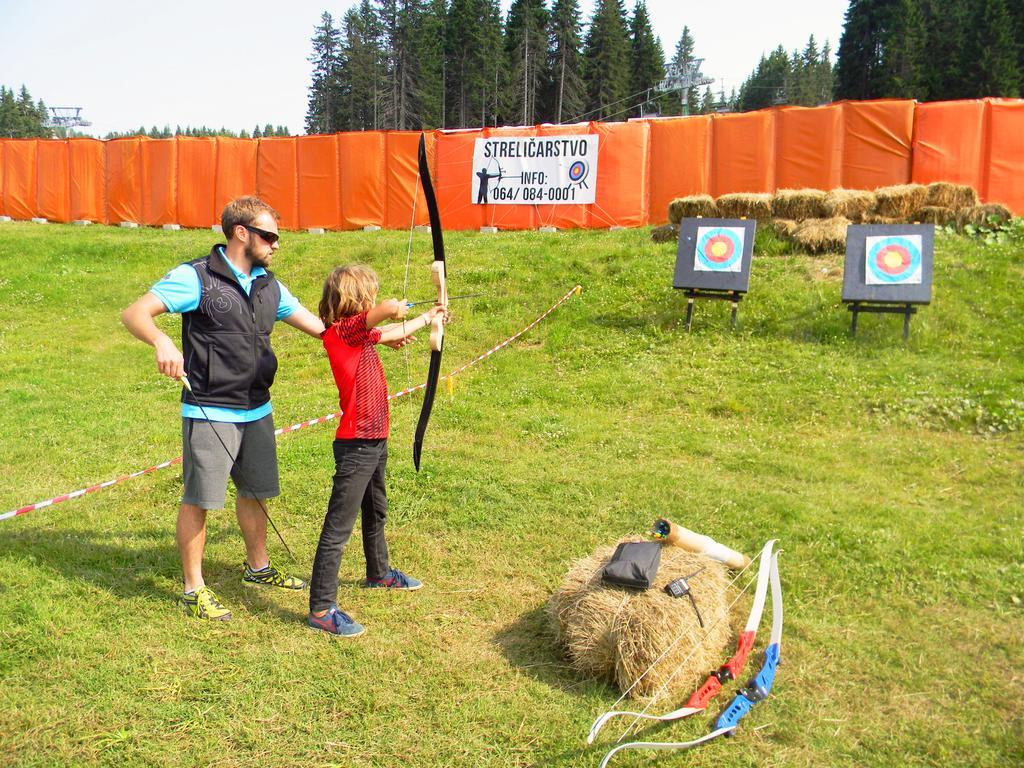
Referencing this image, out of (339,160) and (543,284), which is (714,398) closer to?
(543,284)

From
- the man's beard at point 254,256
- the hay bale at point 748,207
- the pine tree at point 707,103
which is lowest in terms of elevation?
the man's beard at point 254,256

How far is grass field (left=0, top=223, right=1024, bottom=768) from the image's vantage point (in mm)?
3297

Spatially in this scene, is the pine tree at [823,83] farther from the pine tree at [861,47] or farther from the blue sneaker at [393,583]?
the blue sneaker at [393,583]

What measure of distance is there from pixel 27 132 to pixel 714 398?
128 meters

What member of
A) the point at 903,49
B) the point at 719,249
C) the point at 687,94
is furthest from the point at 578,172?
the point at 903,49

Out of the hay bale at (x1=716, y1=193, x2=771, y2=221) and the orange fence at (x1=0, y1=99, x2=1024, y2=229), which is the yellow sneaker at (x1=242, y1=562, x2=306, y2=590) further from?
the orange fence at (x1=0, y1=99, x2=1024, y2=229)

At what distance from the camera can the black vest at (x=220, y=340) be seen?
13.2 feet

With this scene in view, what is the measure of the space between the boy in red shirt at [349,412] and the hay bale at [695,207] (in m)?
9.74

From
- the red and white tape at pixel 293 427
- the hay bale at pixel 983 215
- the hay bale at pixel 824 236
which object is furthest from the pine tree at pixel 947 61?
the red and white tape at pixel 293 427

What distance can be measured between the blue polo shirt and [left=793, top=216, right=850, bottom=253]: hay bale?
30.3 ft

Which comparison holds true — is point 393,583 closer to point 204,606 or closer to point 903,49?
point 204,606

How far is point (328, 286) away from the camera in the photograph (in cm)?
396

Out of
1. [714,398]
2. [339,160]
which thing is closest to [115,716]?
[714,398]

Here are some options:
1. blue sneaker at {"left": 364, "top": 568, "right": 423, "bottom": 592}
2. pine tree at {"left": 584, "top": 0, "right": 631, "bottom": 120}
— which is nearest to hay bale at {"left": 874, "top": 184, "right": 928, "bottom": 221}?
blue sneaker at {"left": 364, "top": 568, "right": 423, "bottom": 592}
